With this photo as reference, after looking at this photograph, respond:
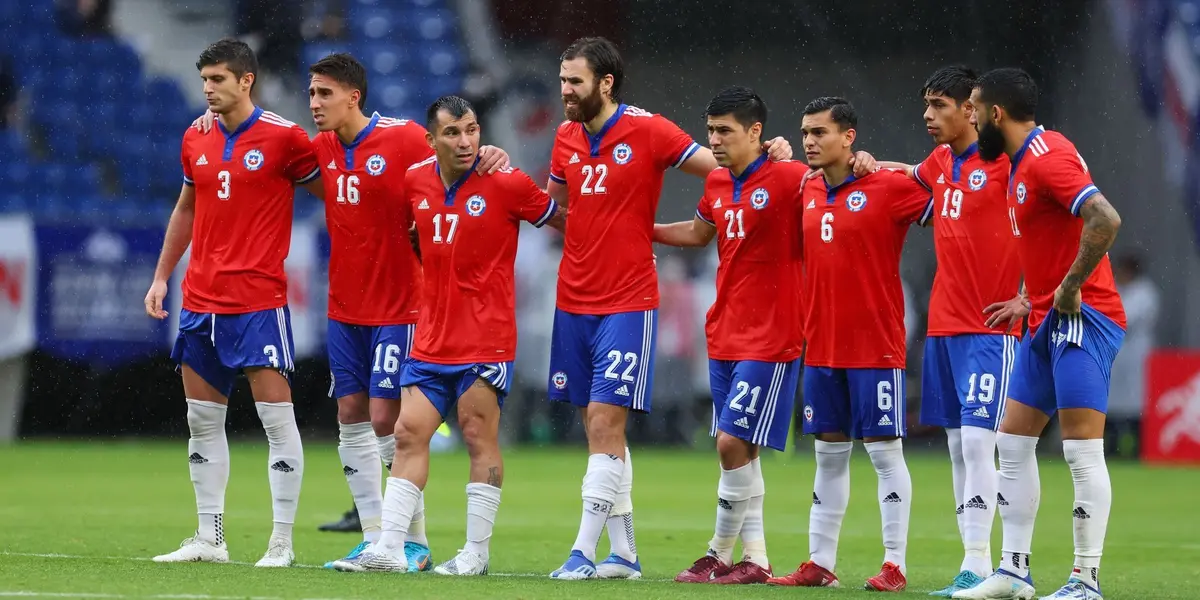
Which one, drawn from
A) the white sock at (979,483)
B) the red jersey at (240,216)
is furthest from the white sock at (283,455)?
the white sock at (979,483)

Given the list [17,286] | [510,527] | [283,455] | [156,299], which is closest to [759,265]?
[283,455]

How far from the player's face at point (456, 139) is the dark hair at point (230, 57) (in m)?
1.03

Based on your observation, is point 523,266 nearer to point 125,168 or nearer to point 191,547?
point 125,168

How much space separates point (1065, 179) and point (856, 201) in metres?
1.18

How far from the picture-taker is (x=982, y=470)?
7051 mm

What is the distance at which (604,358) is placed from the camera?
23.4 ft

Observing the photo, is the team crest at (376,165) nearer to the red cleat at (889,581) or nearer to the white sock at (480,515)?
the white sock at (480,515)

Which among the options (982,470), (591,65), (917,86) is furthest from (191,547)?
(917,86)

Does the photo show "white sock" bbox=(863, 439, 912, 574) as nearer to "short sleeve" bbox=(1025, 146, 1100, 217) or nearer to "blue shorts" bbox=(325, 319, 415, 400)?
"short sleeve" bbox=(1025, 146, 1100, 217)

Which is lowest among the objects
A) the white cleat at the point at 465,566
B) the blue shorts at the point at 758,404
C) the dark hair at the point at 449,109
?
the white cleat at the point at 465,566

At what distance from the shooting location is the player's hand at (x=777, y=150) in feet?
24.2

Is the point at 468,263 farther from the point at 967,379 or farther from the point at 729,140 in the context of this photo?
the point at 967,379

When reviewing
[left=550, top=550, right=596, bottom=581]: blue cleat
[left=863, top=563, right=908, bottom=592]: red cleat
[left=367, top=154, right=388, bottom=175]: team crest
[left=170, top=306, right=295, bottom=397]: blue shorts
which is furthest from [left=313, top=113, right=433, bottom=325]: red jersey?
[left=863, top=563, right=908, bottom=592]: red cleat

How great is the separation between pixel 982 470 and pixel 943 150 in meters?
1.49
